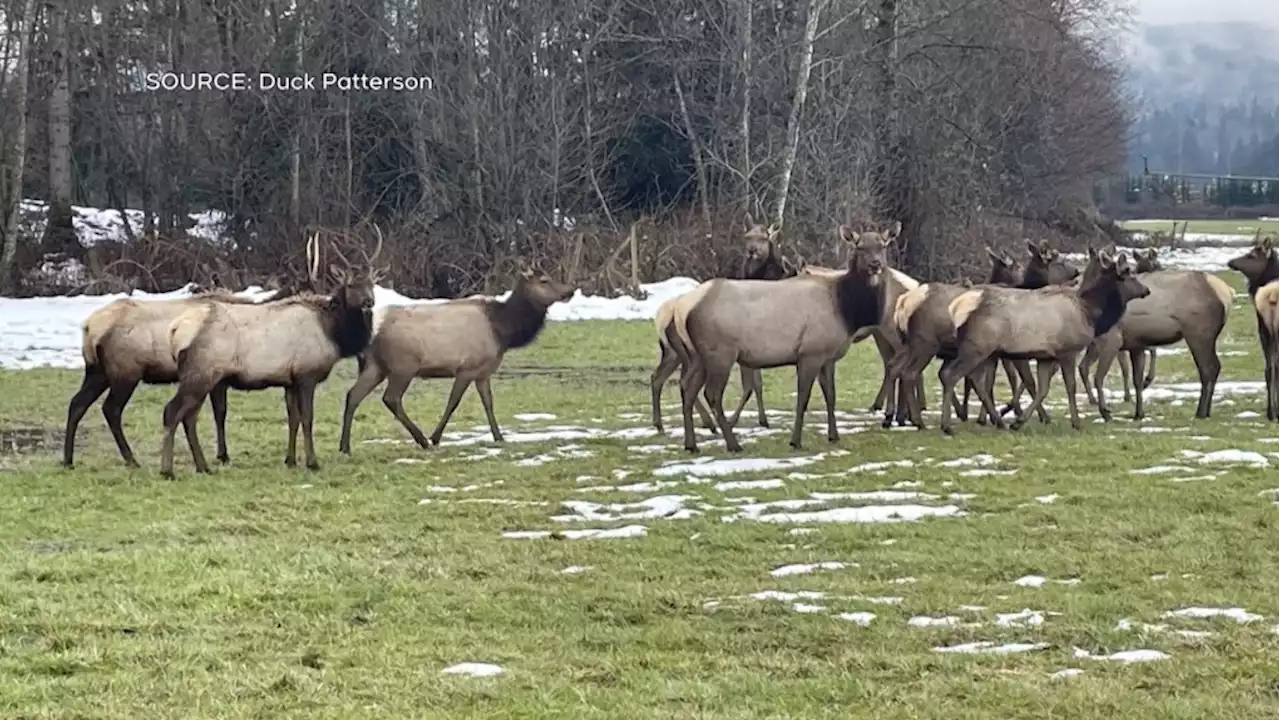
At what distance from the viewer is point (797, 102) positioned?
3416cm

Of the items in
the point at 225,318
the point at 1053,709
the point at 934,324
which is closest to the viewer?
the point at 1053,709

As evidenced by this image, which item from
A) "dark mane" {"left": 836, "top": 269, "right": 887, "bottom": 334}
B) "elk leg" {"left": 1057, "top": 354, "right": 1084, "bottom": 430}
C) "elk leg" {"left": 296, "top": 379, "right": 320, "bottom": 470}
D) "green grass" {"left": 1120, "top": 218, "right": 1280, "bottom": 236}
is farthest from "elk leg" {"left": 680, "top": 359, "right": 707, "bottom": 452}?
"green grass" {"left": 1120, "top": 218, "right": 1280, "bottom": 236}

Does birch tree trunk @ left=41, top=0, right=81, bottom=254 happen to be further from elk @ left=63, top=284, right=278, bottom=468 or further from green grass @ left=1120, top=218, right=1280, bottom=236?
green grass @ left=1120, top=218, right=1280, bottom=236

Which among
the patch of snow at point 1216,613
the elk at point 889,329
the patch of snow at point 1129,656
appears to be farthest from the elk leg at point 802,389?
the patch of snow at point 1129,656

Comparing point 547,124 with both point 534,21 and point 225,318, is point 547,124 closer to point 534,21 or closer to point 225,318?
point 534,21

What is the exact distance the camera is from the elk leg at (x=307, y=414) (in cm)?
1374

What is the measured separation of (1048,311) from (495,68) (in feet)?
75.1

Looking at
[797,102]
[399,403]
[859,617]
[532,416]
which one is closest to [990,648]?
[859,617]

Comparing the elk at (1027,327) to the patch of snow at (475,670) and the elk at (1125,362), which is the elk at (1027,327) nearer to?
the elk at (1125,362)

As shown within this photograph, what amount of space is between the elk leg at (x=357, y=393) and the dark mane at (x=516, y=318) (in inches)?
49.8

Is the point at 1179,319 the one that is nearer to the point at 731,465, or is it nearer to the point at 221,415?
the point at 731,465

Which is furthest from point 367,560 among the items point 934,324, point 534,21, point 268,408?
point 534,21

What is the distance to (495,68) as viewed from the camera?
119 feet

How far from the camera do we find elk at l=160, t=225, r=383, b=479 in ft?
43.7
